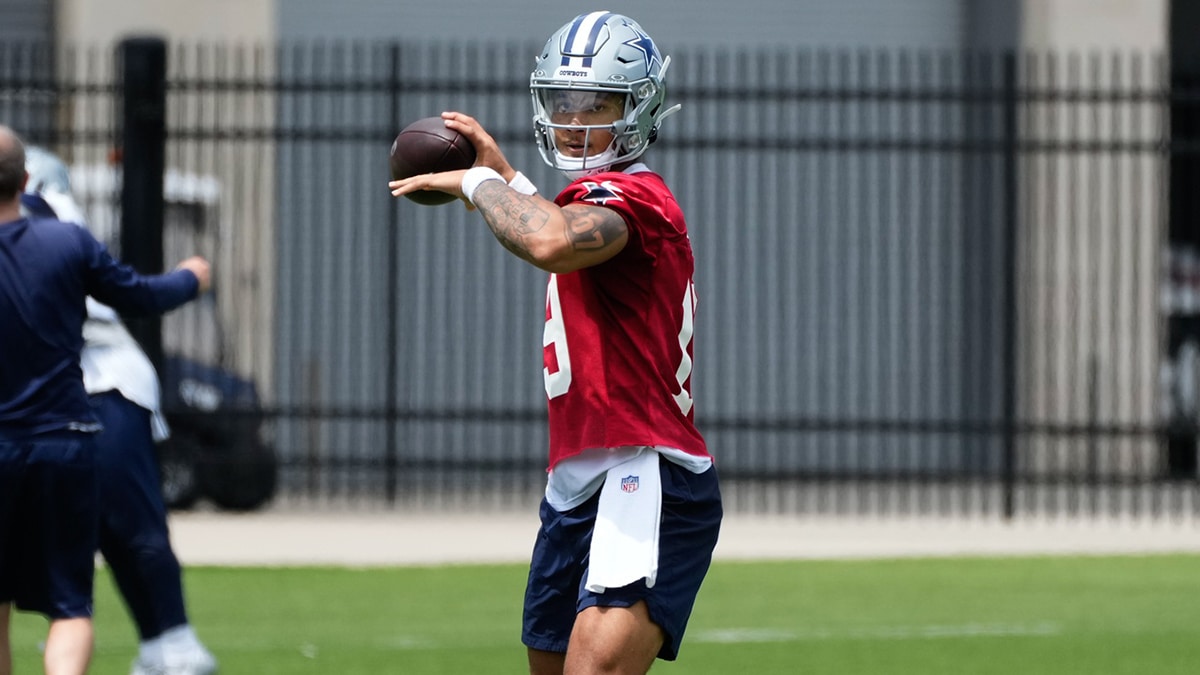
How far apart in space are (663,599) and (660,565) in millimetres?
77

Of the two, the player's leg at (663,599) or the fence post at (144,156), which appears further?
the fence post at (144,156)

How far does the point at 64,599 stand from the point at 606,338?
2115mm

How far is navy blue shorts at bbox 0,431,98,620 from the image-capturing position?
6004 millimetres

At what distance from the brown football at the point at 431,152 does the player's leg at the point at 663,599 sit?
86cm

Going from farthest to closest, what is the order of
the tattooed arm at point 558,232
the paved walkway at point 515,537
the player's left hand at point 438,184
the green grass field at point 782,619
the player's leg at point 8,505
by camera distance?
the paved walkway at point 515,537 < the green grass field at point 782,619 < the player's leg at point 8,505 < the player's left hand at point 438,184 < the tattooed arm at point 558,232

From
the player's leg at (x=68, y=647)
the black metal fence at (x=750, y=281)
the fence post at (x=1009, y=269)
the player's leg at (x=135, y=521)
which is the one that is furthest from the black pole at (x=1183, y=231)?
the player's leg at (x=68, y=647)

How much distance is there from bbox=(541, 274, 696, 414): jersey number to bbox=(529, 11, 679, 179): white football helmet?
12.9 inches

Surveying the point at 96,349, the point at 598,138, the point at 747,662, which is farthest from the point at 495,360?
the point at 598,138

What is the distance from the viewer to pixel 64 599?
6.07m

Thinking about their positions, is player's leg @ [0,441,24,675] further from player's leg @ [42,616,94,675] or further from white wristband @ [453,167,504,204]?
white wristband @ [453,167,504,204]

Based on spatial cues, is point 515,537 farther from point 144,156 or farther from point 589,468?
point 589,468

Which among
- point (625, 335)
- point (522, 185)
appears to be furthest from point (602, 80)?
point (625, 335)

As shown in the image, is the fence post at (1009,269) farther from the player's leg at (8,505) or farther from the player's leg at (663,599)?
the player's leg at (663,599)

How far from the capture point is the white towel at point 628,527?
15.7 feet
